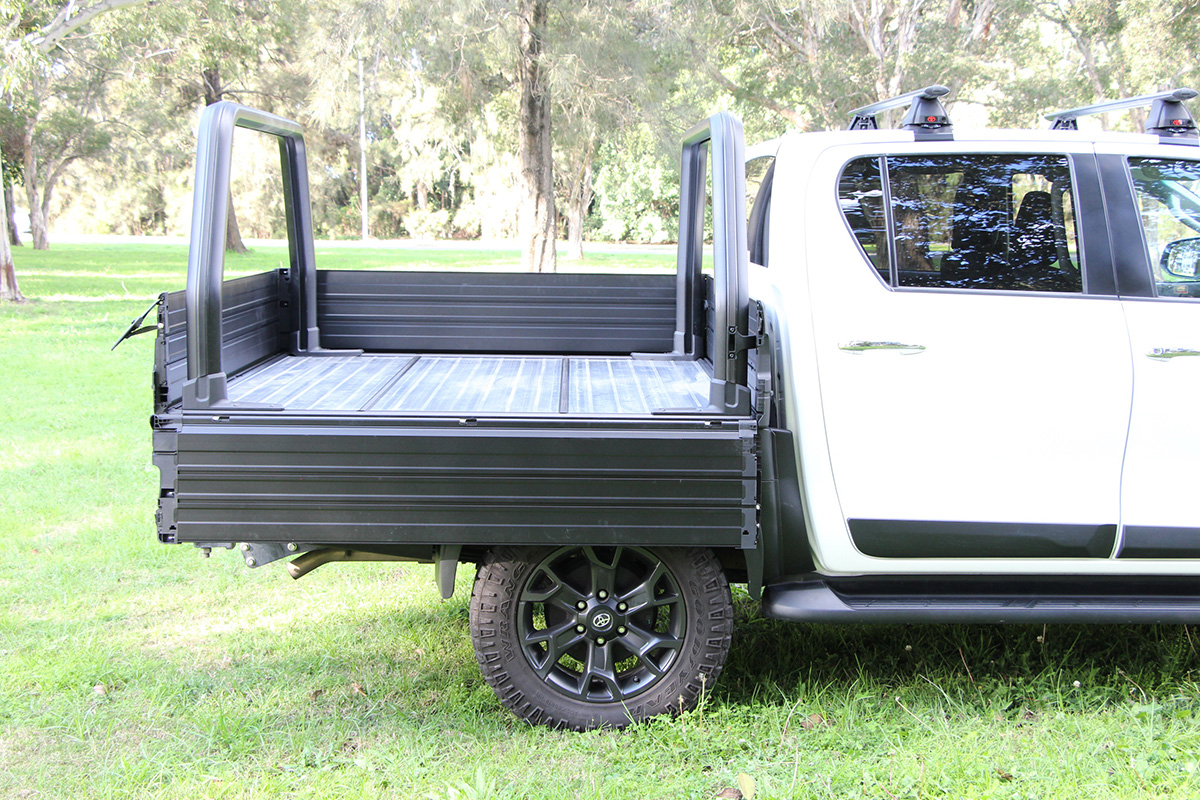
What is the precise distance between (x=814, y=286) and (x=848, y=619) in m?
1.09

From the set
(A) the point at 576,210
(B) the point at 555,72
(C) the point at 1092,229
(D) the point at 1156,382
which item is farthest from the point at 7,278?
(D) the point at 1156,382

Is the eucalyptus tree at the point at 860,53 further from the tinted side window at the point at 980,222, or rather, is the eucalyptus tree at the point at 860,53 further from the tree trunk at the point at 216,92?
the tinted side window at the point at 980,222

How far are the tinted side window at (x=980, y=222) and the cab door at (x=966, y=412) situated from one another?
33 millimetres

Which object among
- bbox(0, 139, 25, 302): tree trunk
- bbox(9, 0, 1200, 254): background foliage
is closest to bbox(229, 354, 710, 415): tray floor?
bbox(9, 0, 1200, 254): background foliage

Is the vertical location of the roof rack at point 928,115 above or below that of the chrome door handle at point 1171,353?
above

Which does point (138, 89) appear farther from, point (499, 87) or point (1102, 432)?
point (1102, 432)

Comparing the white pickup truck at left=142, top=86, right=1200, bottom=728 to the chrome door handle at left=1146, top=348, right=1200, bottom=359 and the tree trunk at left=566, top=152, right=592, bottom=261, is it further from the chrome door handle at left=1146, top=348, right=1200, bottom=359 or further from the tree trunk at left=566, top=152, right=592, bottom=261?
the tree trunk at left=566, top=152, right=592, bottom=261

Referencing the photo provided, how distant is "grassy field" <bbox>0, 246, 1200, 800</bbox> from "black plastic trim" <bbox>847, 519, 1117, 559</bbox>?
600 millimetres

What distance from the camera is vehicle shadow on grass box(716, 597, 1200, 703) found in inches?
148

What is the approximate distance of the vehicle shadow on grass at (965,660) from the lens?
12.3ft

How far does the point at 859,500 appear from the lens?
10.9 ft

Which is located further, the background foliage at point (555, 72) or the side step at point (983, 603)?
the background foliage at point (555, 72)

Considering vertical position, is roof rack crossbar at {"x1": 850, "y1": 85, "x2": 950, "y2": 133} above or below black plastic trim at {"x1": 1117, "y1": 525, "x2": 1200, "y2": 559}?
above

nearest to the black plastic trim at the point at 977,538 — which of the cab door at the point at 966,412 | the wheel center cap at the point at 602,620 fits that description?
the cab door at the point at 966,412
